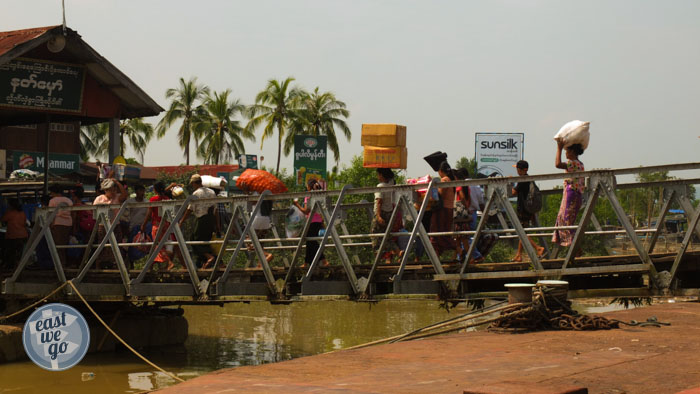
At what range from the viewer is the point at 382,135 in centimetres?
1342

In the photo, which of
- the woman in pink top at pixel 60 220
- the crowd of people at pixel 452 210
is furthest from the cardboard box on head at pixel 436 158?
the woman in pink top at pixel 60 220

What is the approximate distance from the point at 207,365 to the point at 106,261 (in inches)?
91.9

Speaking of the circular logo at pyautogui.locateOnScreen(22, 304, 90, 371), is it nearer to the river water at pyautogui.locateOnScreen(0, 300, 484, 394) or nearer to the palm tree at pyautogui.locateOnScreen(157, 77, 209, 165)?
the river water at pyautogui.locateOnScreen(0, 300, 484, 394)

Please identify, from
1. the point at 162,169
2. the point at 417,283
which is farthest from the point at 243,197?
the point at 162,169

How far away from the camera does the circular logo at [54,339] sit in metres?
9.93

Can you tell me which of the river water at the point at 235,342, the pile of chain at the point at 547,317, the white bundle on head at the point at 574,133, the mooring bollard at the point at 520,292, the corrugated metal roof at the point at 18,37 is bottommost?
the river water at the point at 235,342

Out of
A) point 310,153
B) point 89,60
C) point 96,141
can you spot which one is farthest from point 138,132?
point 89,60

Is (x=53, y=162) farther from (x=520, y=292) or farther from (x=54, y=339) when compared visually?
(x=520, y=292)

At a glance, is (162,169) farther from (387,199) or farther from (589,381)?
(589,381)

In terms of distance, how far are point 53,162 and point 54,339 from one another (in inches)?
418

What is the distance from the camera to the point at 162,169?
4978 centimetres

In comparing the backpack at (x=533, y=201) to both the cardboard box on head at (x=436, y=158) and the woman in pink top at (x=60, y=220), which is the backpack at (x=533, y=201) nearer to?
the cardboard box on head at (x=436, y=158)

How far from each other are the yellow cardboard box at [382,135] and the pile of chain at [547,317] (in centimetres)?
559

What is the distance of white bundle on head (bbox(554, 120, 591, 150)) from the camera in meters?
8.98
